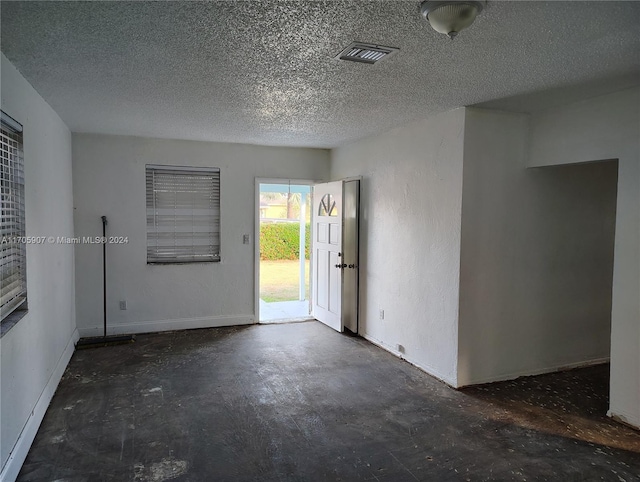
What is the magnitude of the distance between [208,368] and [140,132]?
2726 mm

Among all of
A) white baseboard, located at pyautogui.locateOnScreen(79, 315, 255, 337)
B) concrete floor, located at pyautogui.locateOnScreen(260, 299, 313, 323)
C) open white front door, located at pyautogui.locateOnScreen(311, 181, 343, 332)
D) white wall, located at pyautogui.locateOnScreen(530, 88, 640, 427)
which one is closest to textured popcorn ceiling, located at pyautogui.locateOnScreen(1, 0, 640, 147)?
white wall, located at pyautogui.locateOnScreen(530, 88, 640, 427)

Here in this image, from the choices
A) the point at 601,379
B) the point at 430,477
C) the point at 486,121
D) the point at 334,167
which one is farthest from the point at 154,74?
the point at 601,379

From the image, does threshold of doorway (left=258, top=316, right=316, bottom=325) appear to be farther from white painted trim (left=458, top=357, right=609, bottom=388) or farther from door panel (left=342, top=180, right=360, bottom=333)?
white painted trim (left=458, top=357, right=609, bottom=388)

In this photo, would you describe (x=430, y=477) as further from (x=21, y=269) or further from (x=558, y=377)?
(x=21, y=269)

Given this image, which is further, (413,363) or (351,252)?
(351,252)

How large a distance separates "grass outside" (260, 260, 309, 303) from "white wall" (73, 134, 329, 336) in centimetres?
245

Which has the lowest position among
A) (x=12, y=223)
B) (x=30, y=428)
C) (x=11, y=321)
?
(x=30, y=428)

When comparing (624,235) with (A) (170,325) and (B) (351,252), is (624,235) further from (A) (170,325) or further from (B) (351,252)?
(A) (170,325)

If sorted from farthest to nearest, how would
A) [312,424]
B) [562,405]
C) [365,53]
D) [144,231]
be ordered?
[144,231]
[562,405]
[312,424]
[365,53]

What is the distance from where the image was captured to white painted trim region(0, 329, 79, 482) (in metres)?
2.30

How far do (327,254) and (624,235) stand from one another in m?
3.32

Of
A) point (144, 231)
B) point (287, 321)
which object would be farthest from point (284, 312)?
point (144, 231)

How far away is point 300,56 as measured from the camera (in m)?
2.47

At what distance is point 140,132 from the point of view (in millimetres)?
4891
